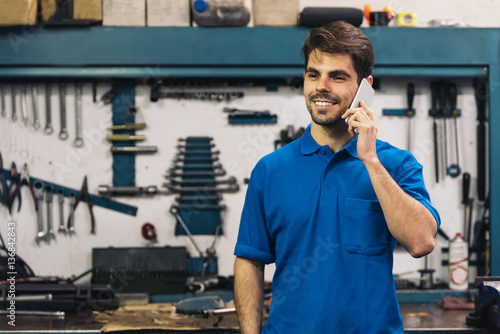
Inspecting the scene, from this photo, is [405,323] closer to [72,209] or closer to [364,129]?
[364,129]

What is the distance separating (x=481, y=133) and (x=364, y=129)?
1.68 m

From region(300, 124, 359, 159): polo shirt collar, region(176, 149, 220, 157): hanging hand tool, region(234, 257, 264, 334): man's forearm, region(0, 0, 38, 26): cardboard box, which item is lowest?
region(234, 257, 264, 334): man's forearm

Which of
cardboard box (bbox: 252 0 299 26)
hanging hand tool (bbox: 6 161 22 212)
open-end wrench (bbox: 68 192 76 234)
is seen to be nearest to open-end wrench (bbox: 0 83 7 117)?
hanging hand tool (bbox: 6 161 22 212)

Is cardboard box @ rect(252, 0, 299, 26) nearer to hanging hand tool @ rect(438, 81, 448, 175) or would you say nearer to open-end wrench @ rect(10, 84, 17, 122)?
hanging hand tool @ rect(438, 81, 448, 175)

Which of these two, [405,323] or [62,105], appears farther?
[62,105]

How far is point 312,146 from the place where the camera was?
1.34 m

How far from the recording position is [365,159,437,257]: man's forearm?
114 cm

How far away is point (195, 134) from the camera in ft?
8.68

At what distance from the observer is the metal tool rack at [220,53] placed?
7.93 feet

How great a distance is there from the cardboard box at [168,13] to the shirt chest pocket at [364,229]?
1.56m

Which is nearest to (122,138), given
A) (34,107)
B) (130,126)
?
(130,126)

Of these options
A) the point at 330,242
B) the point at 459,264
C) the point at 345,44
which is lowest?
the point at 459,264

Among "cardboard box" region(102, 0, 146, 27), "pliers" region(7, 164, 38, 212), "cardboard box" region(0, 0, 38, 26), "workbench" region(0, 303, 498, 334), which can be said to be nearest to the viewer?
"workbench" region(0, 303, 498, 334)

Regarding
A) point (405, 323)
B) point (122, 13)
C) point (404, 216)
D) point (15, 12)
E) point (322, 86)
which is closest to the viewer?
point (404, 216)
